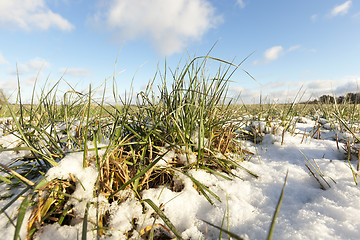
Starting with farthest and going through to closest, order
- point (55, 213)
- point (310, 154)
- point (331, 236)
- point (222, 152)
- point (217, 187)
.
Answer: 1. point (310, 154)
2. point (222, 152)
3. point (217, 187)
4. point (55, 213)
5. point (331, 236)

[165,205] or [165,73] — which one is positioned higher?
[165,73]

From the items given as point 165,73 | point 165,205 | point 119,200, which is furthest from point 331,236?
point 165,73

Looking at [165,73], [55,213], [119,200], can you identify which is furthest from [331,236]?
[165,73]

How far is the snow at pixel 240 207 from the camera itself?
2.68ft

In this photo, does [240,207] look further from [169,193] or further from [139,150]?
[139,150]

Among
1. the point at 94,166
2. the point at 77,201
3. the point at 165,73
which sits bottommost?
the point at 77,201

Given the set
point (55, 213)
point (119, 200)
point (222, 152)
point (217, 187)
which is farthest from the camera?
point (222, 152)

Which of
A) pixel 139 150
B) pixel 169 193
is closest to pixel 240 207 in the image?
pixel 169 193

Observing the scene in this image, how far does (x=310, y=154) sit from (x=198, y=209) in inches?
47.0

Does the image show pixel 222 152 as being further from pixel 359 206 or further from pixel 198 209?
pixel 359 206

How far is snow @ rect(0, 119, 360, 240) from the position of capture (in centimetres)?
82

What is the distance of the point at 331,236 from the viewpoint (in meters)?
0.76

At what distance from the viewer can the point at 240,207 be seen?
1035 mm

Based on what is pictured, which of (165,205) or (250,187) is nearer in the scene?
(165,205)
